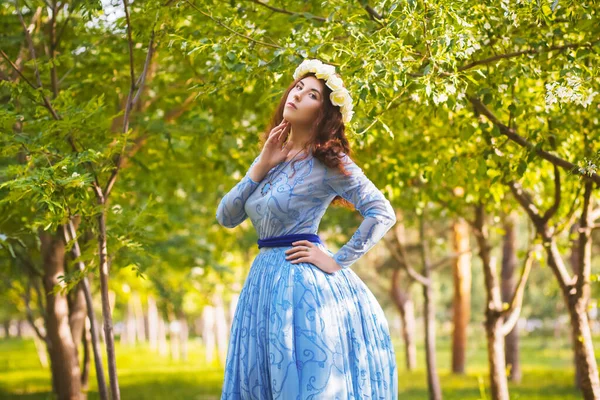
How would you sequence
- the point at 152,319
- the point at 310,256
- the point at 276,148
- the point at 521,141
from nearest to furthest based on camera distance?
the point at 310,256 < the point at 276,148 < the point at 521,141 < the point at 152,319

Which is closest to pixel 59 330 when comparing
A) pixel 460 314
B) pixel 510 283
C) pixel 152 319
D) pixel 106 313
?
pixel 106 313

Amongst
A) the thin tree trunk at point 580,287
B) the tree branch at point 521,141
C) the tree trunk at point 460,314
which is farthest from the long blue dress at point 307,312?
the tree trunk at point 460,314

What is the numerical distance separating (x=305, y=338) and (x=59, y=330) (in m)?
6.03

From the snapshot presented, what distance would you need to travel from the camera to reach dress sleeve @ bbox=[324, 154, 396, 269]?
3516 mm

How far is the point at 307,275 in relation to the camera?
3.48 m

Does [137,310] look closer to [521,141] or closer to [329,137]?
[521,141]

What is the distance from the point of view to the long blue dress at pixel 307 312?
11.1 feet

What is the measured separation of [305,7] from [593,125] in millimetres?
2518

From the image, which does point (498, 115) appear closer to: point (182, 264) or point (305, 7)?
point (305, 7)

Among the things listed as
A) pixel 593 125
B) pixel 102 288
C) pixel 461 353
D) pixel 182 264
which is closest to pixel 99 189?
pixel 102 288

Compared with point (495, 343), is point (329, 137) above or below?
above

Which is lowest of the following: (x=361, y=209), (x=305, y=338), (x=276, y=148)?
(x=305, y=338)

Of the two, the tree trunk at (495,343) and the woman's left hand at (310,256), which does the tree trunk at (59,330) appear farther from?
the woman's left hand at (310,256)

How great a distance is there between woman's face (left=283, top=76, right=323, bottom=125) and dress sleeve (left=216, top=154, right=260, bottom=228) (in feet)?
0.93
